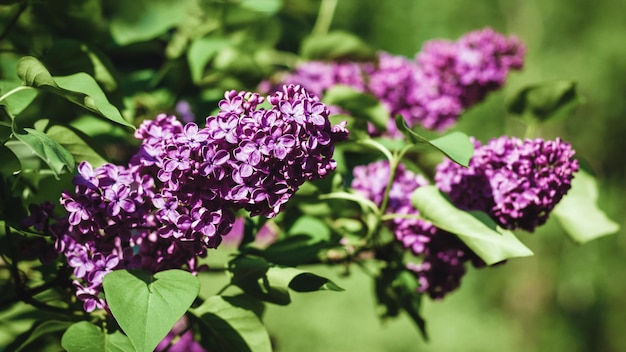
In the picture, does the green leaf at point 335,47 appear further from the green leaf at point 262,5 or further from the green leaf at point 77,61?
the green leaf at point 77,61

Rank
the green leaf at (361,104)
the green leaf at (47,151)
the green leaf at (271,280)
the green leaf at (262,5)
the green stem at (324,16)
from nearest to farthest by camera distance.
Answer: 1. the green leaf at (47,151)
2. the green leaf at (271,280)
3. the green leaf at (361,104)
4. the green leaf at (262,5)
5. the green stem at (324,16)

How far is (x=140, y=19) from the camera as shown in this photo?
44.9 inches

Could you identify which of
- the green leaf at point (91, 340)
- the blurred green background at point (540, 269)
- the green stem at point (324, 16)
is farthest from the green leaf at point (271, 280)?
the blurred green background at point (540, 269)

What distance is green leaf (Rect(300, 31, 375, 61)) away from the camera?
1.27m

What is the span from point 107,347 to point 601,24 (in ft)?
14.8

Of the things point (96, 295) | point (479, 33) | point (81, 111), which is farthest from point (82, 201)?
point (479, 33)

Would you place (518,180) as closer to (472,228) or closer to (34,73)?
(472,228)

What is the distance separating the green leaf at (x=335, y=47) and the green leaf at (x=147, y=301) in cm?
76

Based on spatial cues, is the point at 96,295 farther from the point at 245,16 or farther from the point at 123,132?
the point at 245,16

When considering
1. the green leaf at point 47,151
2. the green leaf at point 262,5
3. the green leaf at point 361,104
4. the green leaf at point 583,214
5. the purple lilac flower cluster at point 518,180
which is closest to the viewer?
the green leaf at point 47,151

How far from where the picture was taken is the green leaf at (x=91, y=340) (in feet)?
2.02

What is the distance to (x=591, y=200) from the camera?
0.93 metres

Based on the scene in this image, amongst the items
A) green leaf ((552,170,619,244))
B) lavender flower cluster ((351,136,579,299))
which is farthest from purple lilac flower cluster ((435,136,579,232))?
green leaf ((552,170,619,244))

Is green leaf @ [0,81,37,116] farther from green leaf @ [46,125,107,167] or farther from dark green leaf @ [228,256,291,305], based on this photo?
dark green leaf @ [228,256,291,305]
